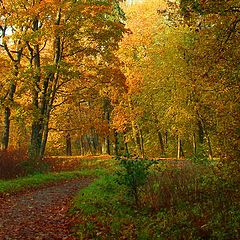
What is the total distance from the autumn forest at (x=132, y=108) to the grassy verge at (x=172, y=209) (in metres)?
0.03

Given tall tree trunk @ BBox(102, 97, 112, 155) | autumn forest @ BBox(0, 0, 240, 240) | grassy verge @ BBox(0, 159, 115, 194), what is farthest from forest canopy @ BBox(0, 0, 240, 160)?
grassy verge @ BBox(0, 159, 115, 194)

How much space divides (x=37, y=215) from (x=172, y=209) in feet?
12.9

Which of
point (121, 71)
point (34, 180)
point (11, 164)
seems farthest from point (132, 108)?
point (34, 180)

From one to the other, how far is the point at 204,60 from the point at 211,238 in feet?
16.9

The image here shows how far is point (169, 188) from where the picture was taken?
35.6 ft

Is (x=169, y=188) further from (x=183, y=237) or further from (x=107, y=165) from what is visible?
(x=107, y=165)

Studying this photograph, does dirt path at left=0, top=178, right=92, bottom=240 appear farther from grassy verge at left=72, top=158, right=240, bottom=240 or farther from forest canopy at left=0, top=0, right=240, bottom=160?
forest canopy at left=0, top=0, right=240, bottom=160

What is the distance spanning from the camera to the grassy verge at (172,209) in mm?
8008

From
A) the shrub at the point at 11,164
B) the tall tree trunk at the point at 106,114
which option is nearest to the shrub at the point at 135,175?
the shrub at the point at 11,164

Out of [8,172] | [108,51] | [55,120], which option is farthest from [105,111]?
Answer: [8,172]

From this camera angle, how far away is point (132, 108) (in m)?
34.8

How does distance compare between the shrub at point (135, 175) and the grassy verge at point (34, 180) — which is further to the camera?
the grassy verge at point (34, 180)

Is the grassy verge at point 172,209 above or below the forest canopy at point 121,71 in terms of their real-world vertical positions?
below

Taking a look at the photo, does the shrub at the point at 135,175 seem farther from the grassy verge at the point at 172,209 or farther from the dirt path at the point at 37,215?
the dirt path at the point at 37,215
